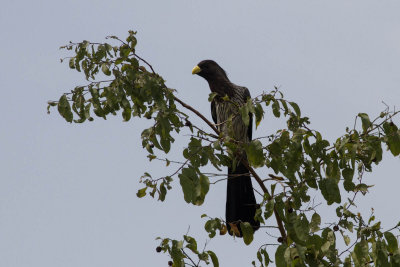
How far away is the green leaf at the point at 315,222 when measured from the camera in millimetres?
3150

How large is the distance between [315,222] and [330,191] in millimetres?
166

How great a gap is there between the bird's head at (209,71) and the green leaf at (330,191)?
10.4ft

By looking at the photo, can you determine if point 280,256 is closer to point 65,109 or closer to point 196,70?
point 65,109

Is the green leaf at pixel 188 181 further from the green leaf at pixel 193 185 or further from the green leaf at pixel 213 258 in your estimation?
the green leaf at pixel 213 258

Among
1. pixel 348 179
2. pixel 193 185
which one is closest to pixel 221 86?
pixel 348 179

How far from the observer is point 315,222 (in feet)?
10.4

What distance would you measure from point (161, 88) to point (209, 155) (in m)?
0.47

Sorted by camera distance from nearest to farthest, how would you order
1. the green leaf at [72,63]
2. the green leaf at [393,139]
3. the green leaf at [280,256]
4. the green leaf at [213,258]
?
the green leaf at [280,256], the green leaf at [393,139], the green leaf at [213,258], the green leaf at [72,63]

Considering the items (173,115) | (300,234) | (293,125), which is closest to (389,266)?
(300,234)

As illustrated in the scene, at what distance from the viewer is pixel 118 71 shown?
356 centimetres

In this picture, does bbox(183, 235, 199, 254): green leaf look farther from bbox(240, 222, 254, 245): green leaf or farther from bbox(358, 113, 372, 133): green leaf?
bbox(358, 113, 372, 133): green leaf

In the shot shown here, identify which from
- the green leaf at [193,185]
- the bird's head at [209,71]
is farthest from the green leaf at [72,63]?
the bird's head at [209,71]

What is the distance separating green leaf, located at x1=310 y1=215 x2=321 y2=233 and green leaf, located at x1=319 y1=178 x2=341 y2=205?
0.10 metres

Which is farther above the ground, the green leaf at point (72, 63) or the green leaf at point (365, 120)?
the green leaf at point (72, 63)
